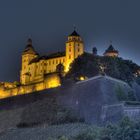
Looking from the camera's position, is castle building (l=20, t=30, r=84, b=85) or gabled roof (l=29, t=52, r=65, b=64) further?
gabled roof (l=29, t=52, r=65, b=64)

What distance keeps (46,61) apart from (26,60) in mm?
5274

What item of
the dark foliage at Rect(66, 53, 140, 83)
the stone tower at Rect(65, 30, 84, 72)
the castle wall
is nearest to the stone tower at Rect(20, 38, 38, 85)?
the castle wall

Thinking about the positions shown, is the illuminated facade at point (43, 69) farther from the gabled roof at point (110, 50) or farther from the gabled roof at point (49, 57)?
the gabled roof at point (110, 50)

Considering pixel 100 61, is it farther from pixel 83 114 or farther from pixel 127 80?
pixel 83 114

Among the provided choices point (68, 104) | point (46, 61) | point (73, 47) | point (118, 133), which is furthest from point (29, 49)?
point (118, 133)

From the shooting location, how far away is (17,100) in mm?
68375

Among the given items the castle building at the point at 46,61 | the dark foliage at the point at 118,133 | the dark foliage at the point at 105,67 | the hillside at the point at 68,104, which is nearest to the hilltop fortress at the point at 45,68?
the castle building at the point at 46,61

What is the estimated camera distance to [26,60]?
8544cm

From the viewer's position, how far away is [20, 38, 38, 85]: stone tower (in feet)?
268

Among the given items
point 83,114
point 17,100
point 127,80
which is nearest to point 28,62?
point 17,100

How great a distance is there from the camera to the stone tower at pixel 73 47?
7688 cm

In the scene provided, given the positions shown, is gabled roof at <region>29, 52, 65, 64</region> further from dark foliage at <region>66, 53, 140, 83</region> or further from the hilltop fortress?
dark foliage at <region>66, 53, 140, 83</region>

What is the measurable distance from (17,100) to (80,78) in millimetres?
7256

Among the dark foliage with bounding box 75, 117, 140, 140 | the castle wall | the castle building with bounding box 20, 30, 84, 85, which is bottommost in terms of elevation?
the dark foliage with bounding box 75, 117, 140, 140
